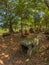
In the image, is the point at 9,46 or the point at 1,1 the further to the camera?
the point at 1,1

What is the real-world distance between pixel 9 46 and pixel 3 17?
1.71m

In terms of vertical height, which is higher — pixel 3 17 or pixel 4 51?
pixel 3 17

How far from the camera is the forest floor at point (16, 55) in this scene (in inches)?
309

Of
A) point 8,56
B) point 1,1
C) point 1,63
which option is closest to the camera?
point 1,63

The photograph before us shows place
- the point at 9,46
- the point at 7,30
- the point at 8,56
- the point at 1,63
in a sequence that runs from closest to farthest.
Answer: the point at 1,63
the point at 8,56
the point at 9,46
the point at 7,30

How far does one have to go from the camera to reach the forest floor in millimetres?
7852

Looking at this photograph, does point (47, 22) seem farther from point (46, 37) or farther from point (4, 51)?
point (4, 51)

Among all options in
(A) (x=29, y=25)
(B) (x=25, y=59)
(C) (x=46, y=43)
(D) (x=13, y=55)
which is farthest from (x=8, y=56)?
(A) (x=29, y=25)

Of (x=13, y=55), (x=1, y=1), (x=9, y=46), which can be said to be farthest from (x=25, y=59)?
(x=1, y=1)

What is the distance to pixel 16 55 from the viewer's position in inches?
331

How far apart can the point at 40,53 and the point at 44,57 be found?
0.39 meters

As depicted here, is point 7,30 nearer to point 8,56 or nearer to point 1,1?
point 1,1

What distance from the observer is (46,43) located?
913cm

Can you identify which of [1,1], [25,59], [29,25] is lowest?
[25,59]
